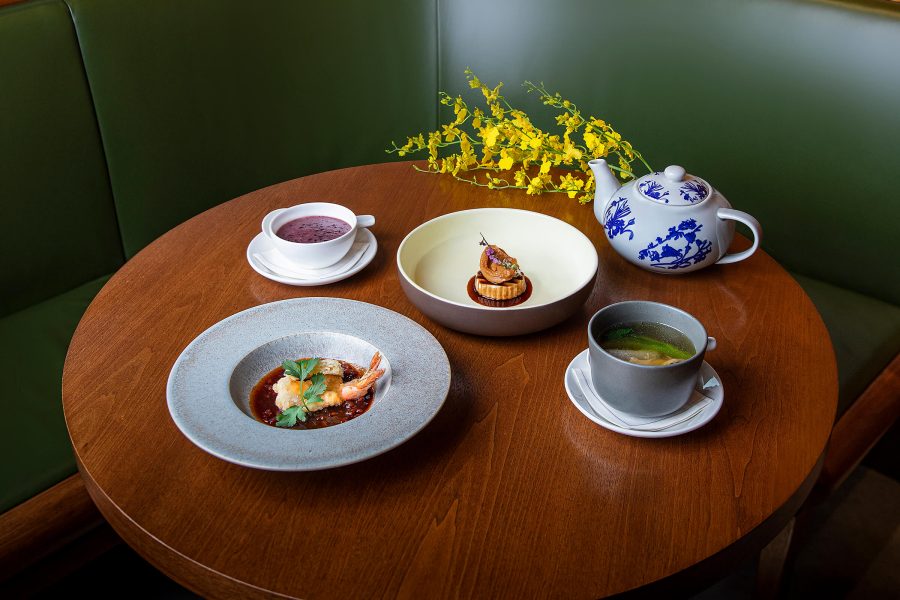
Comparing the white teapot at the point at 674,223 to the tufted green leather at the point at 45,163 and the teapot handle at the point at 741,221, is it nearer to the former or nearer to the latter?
the teapot handle at the point at 741,221

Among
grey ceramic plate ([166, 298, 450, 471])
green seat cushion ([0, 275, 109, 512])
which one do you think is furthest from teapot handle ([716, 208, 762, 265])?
green seat cushion ([0, 275, 109, 512])

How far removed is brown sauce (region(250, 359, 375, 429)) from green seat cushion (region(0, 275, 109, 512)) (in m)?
0.63

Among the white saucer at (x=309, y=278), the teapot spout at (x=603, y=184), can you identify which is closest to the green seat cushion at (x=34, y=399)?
the white saucer at (x=309, y=278)

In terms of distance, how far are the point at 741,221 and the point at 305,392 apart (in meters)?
0.72

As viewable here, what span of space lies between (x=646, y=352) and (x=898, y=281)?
4.24 ft

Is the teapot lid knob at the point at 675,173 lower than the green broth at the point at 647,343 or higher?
higher

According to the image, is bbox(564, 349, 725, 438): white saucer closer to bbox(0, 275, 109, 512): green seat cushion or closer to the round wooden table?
the round wooden table

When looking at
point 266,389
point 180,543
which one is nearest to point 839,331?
point 266,389

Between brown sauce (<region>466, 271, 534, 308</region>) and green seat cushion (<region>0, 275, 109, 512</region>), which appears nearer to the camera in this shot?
brown sauce (<region>466, 271, 534, 308</region>)

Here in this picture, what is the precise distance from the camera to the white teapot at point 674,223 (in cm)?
123

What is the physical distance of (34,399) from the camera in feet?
5.03

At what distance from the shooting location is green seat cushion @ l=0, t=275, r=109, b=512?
4.56ft

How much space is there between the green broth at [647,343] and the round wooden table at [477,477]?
101mm

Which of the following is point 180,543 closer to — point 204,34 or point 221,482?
point 221,482
